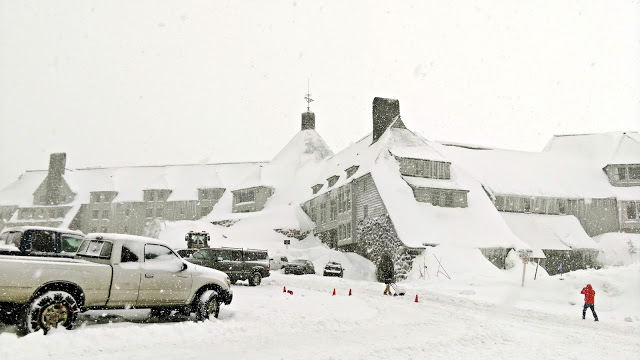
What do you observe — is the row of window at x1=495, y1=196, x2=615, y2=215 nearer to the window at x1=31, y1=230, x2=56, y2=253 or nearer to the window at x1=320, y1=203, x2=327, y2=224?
the window at x1=320, y1=203, x2=327, y2=224

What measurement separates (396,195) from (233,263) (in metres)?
17.5

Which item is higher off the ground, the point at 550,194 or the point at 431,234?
the point at 550,194

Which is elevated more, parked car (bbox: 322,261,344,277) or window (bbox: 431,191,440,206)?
window (bbox: 431,191,440,206)

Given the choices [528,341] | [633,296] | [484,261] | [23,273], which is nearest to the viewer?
[23,273]

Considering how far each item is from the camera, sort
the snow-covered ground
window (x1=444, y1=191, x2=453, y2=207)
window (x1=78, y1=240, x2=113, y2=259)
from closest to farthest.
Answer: the snow-covered ground
window (x1=78, y1=240, x2=113, y2=259)
window (x1=444, y1=191, x2=453, y2=207)

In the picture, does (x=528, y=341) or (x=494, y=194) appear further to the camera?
(x=494, y=194)

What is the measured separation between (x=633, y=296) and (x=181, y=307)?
62.0 feet

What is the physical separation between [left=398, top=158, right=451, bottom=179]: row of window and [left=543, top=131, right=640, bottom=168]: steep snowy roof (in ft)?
67.9

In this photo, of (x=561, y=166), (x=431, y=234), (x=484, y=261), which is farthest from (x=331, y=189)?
(x=561, y=166)

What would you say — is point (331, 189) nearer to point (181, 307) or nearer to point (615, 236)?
point (615, 236)

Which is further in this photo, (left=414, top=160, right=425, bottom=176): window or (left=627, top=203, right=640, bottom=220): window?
(left=627, top=203, right=640, bottom=220): window

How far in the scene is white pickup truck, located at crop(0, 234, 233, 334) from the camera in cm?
928

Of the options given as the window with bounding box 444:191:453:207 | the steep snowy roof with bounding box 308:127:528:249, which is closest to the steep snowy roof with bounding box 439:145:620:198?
the steep snowy roof with bounding box 308:127:528:249

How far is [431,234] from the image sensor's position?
35.8 meters
